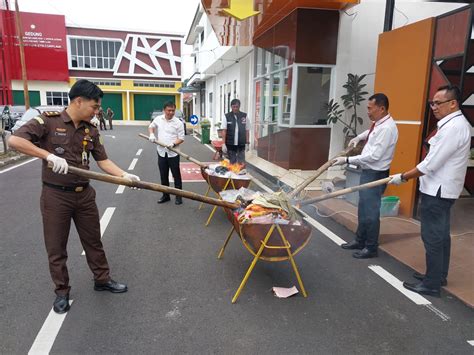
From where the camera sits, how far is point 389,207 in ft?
19.5

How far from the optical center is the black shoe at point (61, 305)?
127 inches

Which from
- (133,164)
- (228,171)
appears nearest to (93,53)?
(133,164)

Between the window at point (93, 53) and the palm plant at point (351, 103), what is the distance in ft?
132

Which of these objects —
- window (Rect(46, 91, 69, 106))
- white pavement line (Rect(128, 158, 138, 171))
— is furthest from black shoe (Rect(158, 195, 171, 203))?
window (Rect(46, 91, 69, 106))

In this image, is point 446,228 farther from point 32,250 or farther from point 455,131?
point 32,250

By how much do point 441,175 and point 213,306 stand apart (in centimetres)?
255

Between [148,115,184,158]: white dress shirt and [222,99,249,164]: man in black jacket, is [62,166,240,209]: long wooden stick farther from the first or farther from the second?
[222,99,249,164]: man in black jacket

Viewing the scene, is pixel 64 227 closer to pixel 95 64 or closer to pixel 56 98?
pixel 56 98

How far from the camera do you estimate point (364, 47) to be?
862cm

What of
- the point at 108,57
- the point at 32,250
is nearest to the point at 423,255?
the point at 32,250

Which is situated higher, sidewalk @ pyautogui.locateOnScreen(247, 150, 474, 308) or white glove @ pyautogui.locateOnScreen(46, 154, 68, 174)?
white glove @ pyautogui.locateOnScreen(46, 154, 68, 174)

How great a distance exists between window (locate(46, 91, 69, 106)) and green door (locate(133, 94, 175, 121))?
311 inches

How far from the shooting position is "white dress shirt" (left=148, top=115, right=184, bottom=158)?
6.91 meters

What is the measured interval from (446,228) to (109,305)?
340 centimetres
